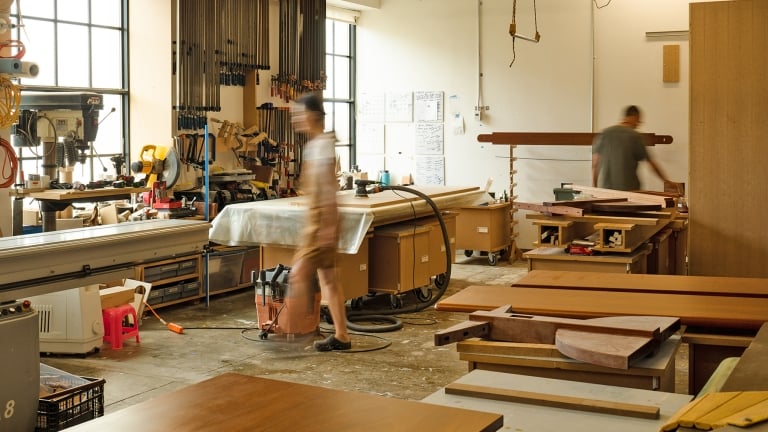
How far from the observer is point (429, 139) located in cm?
1105

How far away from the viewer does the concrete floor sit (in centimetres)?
511

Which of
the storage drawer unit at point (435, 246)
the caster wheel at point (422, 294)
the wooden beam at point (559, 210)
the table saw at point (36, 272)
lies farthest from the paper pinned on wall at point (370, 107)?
the table saw at point (36, 272)

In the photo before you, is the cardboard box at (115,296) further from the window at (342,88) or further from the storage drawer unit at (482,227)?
the window at (342,88)

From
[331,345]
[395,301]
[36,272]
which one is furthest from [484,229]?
[36,272]

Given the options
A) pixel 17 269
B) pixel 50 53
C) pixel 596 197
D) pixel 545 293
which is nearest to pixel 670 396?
pixel 545 293

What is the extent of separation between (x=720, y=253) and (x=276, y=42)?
547 centimetres

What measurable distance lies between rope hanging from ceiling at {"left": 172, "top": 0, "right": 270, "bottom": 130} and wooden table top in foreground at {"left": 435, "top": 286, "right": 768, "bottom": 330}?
5.26 meters

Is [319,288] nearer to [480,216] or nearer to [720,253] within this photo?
[720,253]

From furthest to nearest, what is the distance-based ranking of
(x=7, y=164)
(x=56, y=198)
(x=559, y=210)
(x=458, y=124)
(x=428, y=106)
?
(x=428, y=106) < (x=458, y=124) < (x=559, y=210) < (x=56, y=198) < (x=7, y=164)

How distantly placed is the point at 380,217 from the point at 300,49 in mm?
3627

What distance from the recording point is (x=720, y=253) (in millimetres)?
5305

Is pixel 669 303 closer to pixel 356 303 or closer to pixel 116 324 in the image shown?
pixel 116 324

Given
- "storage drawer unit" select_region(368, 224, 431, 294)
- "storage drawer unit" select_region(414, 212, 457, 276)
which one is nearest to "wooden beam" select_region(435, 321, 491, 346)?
"storage drawer unit" select_region(368, 224, 431, 294)

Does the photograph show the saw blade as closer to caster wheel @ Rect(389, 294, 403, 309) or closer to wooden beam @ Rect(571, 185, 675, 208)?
caster wheel @ Rect(389, 294, 403, 309)
